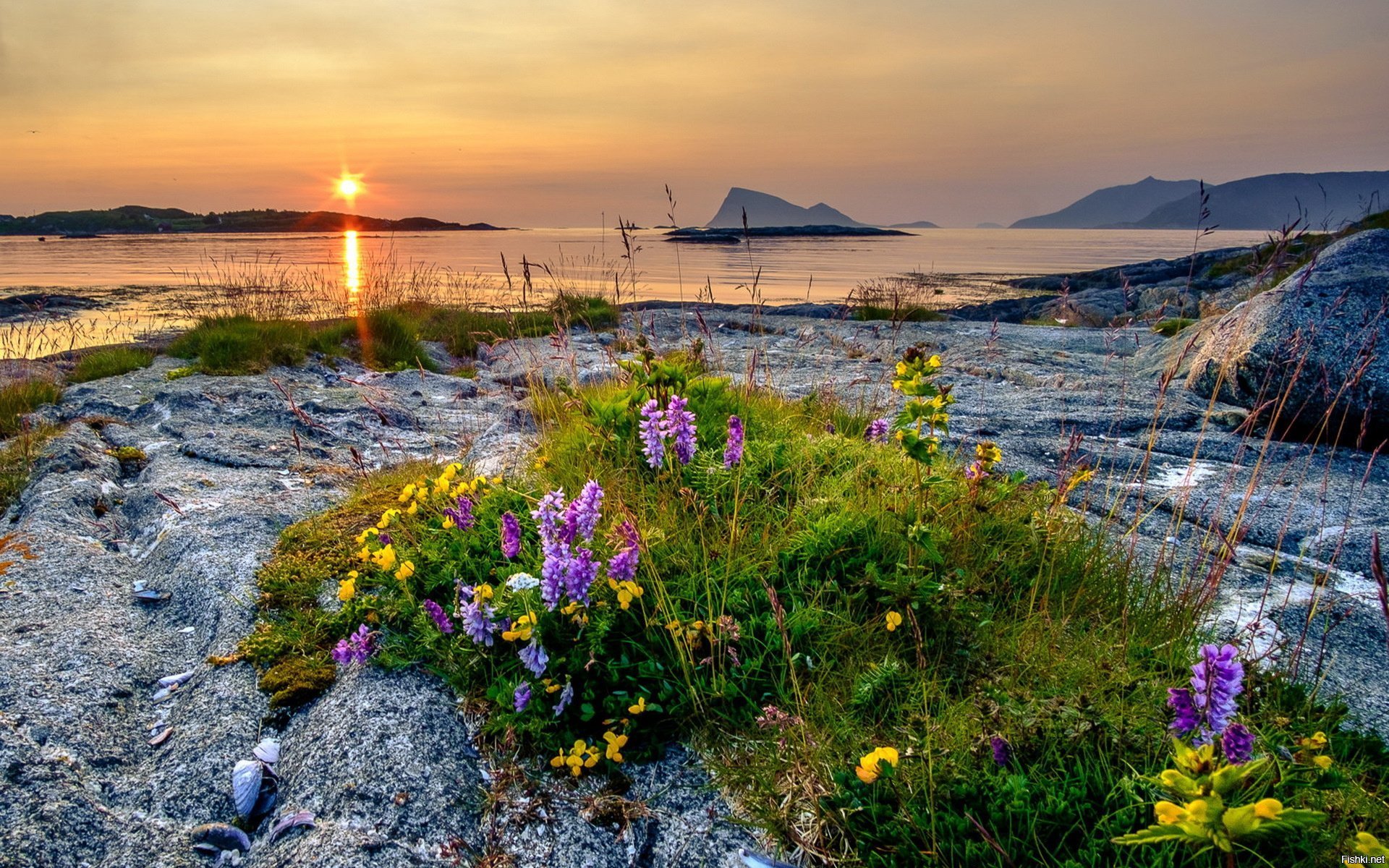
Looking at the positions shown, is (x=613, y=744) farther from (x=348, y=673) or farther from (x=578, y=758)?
(x=348, y=673)

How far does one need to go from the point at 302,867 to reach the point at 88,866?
64 cm

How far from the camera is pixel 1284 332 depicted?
5961mm

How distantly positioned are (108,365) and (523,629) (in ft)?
32.2

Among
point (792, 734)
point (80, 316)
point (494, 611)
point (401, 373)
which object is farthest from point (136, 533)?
point (80, 316)

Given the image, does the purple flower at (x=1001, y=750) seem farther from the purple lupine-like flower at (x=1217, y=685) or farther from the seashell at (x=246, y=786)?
the seashell at (x=246, y=786)

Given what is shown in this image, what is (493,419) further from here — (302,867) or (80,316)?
(80,316)

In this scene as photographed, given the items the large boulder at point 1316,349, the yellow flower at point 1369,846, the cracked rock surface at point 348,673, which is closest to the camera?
the yellow flower at point 1369,846

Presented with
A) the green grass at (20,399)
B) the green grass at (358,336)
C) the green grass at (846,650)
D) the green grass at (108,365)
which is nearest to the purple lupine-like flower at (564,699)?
the green grass at (846,650)

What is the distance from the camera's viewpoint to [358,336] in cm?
1159

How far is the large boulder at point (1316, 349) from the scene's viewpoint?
17.9ft

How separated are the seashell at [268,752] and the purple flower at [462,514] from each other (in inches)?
41.7

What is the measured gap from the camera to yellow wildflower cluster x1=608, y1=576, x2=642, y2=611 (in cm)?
242

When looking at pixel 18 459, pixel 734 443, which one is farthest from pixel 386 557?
pixel 18 459

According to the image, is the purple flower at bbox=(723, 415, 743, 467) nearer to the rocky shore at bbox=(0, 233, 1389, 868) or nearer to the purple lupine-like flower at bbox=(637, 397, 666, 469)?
the purple lupine-like flower at bbox=(637, 397, 666, 469)
